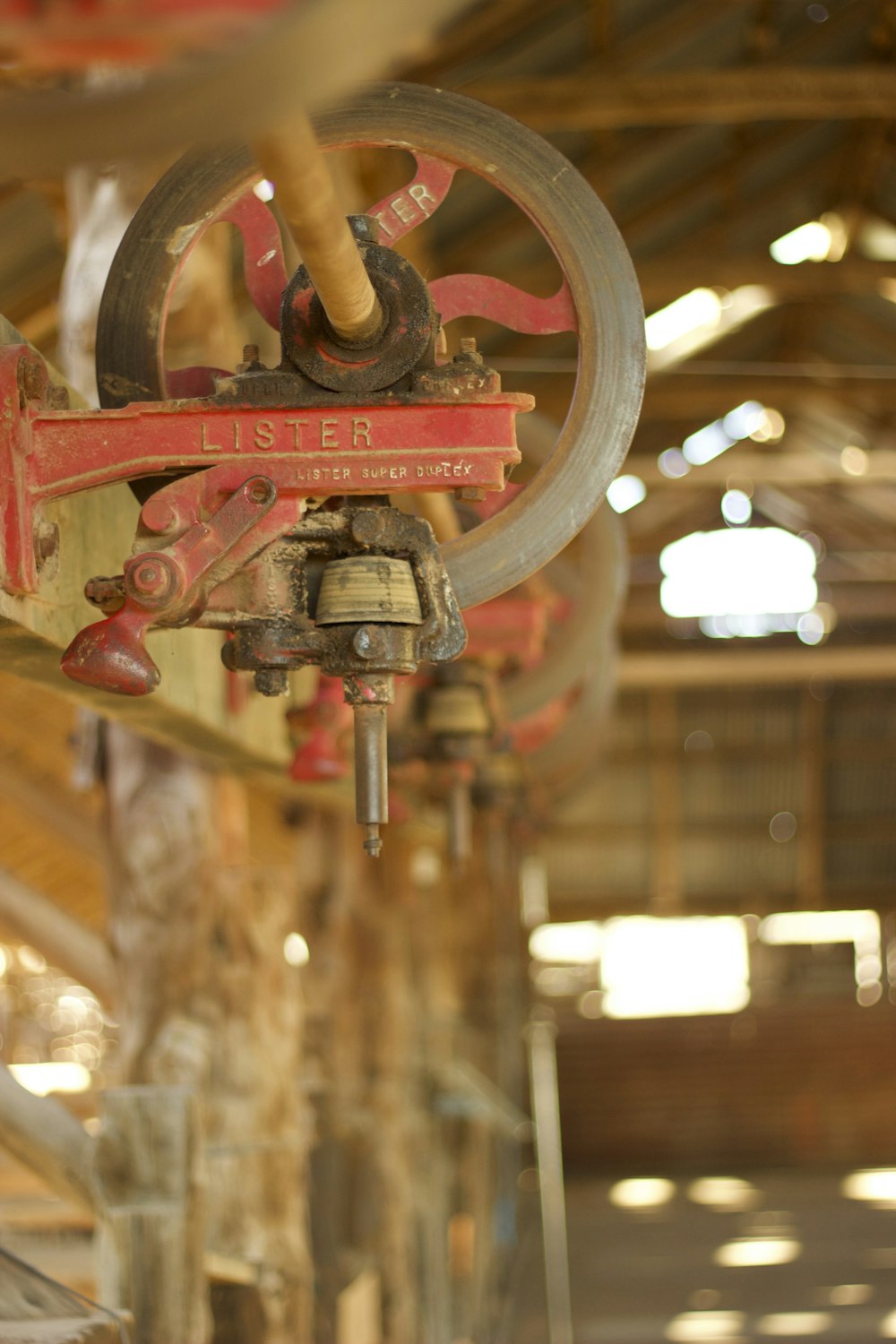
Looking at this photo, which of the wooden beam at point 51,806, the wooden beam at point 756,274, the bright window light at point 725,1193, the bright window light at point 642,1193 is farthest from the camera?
the bright window light at point 642,1193

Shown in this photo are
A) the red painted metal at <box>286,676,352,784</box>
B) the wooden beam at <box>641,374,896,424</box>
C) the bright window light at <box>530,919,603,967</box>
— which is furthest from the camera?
the bright window light at <box>530,919,603,967</box>

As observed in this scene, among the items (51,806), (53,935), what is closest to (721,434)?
(51,806)

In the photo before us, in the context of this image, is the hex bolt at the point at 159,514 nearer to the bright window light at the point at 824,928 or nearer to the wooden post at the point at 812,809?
the wooden post at the point at 812,809

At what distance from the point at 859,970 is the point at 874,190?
28.2 ft

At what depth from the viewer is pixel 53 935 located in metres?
6.44

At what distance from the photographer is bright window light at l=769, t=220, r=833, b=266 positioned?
12.2 m

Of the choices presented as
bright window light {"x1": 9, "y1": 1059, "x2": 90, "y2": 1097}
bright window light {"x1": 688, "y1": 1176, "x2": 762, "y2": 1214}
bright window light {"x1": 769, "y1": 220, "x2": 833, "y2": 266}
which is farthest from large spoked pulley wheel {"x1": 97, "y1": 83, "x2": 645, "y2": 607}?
bright window light {"x1": 9, "y1": 1059, "x2": 90, "y2": 1097}

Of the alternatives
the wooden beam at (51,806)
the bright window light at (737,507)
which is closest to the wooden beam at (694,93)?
the wooden beam at (51,806)

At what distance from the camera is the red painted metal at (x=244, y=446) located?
159cm

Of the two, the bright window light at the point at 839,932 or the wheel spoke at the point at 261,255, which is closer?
the wheel spoke at the point at 261,255

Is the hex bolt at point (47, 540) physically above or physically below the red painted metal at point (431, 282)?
below

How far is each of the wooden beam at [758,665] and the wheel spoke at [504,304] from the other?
40.0ft

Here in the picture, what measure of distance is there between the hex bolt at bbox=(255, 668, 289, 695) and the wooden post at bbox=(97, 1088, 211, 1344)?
3.76 feet

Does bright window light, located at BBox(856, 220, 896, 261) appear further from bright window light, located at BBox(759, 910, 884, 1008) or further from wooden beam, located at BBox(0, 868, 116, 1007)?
wooden beam, located at BBox(0, 868, 116, 1007)
